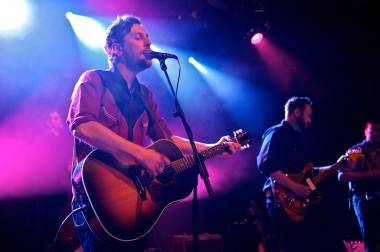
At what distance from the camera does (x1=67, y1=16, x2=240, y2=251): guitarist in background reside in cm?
254

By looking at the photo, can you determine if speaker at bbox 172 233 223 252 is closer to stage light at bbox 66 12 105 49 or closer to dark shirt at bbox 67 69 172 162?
dark shirt at bbox 67 69 172 162

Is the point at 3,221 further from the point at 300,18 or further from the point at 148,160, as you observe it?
the point at 300,18

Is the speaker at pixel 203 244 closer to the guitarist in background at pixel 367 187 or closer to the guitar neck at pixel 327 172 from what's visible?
the guitar neck at pixel 327 172

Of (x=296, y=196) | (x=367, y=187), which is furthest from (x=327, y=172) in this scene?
(x=367, y=187)

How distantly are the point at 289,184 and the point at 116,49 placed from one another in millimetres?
3105

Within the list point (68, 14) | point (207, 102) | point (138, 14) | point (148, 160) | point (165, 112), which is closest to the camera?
point (148, 160)

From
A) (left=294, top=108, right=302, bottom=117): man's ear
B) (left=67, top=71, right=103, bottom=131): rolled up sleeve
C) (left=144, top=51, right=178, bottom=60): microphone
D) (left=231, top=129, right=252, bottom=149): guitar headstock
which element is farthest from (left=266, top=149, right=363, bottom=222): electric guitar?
(left=67, top=71, right=103, bottom=131): rolled up sleeve

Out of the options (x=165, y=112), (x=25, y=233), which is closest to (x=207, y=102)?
(x=165, y=112)

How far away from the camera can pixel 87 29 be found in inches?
281

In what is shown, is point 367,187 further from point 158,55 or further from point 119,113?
point 119,113

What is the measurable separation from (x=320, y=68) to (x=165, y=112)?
3.64m

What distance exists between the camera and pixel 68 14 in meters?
6.85

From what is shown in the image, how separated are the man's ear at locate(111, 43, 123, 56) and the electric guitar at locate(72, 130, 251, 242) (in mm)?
759

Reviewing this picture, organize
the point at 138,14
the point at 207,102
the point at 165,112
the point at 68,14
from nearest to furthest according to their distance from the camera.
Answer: the point at 68,14
the point at 138,14
the point at 165,112
the point at 207,102
